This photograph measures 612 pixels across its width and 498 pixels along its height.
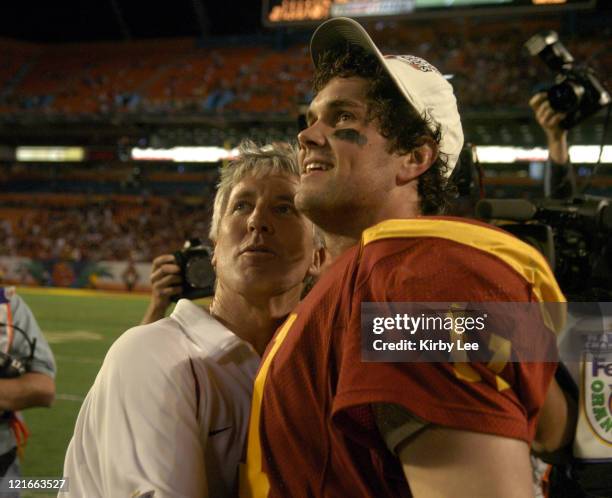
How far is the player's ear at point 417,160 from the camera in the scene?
1.17 meters

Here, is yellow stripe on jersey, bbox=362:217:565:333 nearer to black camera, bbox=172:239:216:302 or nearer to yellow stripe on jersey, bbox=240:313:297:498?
yellow stripe on jersey, bbox=240:313:297:498

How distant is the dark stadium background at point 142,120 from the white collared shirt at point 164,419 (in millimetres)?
8937

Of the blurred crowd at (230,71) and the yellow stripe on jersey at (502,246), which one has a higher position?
the blurred crowd at (230,71)

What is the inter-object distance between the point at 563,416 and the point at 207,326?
71cm

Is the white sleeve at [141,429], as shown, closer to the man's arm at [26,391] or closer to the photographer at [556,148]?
the man's arm at [26,391]

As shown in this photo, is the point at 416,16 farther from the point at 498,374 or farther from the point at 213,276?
the point at 498,374

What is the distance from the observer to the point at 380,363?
764 millimetres

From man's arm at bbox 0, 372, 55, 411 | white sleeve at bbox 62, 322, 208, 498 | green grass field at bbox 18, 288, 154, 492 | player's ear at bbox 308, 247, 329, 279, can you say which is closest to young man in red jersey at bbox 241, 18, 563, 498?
white sleeve at bbox 62, 322, 208, 498

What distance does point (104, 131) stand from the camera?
20656 mm

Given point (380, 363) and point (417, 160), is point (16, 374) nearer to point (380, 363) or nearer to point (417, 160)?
point (417, 160)

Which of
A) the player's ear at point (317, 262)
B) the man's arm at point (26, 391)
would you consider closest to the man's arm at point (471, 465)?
the player's ear at point (317, 262)

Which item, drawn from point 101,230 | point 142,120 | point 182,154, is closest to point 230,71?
point 182,154

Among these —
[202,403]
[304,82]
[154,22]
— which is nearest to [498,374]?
[202,403]

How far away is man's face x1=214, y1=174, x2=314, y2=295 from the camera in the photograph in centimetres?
154
